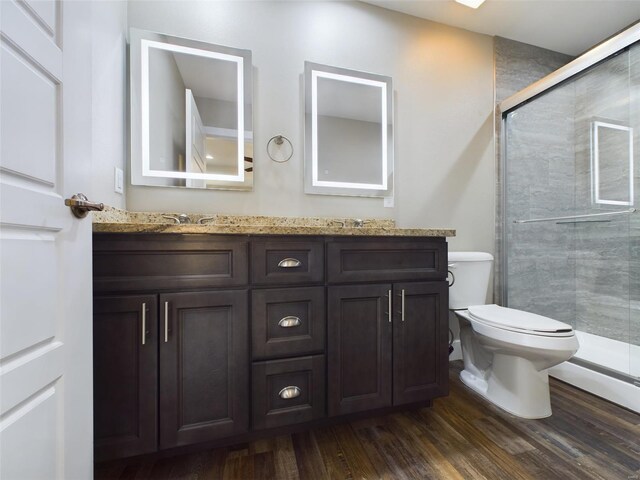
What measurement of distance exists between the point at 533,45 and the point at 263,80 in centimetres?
215

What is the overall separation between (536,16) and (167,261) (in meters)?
2.71

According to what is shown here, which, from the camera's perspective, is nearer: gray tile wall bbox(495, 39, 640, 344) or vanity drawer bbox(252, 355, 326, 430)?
vanity drawer bbox(252, 355, 326, 430)

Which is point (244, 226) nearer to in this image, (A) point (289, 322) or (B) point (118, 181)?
(A) point (289, 322)

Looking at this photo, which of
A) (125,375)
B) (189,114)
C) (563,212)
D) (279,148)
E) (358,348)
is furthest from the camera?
(563,212)

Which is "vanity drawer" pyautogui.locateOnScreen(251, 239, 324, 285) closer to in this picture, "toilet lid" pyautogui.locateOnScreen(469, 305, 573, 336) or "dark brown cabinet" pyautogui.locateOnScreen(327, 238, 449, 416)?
"dark brown cabinet" pyautogui.locateOnScreen(327, 238, 449, 416)

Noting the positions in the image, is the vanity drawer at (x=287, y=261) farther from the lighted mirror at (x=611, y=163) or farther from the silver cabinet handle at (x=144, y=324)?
the lighted mirror at (x=611, y=163)

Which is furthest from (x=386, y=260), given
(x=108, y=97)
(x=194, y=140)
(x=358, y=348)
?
(x=108, y=97)

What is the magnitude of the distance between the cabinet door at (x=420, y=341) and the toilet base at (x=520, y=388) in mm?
352

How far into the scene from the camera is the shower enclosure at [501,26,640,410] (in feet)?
6.11

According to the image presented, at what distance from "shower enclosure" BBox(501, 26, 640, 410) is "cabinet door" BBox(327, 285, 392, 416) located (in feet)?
4.51

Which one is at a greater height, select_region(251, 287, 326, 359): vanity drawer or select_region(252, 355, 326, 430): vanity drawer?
select_region(251, 287, 326, 359): vanity drawer

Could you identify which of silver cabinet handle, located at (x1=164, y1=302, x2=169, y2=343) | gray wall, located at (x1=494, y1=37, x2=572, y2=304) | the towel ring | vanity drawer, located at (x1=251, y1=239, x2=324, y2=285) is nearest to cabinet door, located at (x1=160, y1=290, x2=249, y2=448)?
silver cabinet handle, located at (x1=164, y1=302, x2=169, y2=343)

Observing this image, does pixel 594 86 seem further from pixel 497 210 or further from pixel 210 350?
pixel 210 350

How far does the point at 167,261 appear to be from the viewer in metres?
0.98
